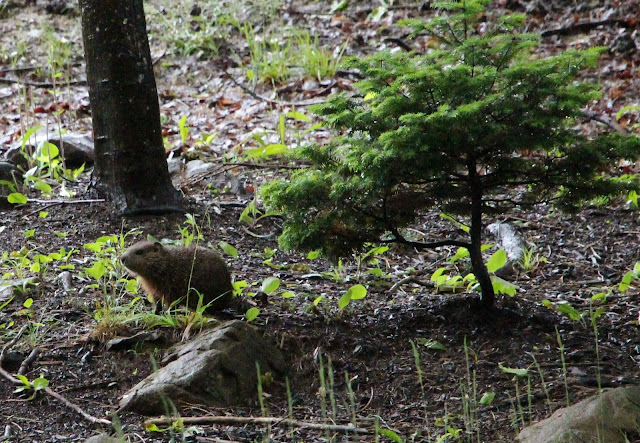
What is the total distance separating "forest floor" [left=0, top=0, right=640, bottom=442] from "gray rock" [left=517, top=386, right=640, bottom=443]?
114 millimetres

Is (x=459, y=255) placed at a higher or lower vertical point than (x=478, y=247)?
lower

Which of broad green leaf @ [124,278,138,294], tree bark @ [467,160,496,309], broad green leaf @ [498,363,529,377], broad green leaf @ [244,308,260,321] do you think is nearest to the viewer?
broad green leaf @ [498,363,529,377]

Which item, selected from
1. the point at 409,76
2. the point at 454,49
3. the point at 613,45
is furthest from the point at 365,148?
the point at 613,45

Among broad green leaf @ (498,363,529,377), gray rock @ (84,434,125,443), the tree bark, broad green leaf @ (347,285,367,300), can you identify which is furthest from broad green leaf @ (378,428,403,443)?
the tree bark

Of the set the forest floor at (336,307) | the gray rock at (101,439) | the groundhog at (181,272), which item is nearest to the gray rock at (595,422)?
the forest floor at (336,307)

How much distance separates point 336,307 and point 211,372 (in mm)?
1136

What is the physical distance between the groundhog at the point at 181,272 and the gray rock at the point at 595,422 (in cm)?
186

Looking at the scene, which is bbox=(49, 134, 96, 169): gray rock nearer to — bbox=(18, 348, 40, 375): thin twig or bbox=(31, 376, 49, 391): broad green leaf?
bbox=(18, 348, 40, 375): thin twig

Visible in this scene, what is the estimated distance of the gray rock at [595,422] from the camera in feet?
9.89

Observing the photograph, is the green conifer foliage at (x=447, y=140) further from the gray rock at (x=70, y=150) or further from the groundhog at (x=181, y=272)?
the gray rock at (x=70, y=150)

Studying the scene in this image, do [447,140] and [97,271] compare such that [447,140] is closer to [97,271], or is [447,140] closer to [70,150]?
[97,271]

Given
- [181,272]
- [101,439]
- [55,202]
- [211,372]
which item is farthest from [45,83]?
[101,439]

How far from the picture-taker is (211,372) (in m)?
3.71

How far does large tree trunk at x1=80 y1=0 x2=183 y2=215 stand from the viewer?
5.53m
